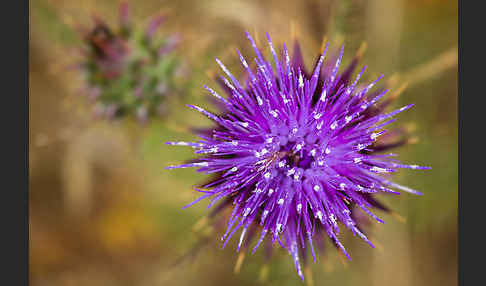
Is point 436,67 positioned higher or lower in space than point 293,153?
higher

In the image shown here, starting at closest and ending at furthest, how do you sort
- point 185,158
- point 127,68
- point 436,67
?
point 127,68 < point 436,67 < point 185,158

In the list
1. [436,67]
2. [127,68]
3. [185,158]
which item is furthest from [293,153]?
[436,67]

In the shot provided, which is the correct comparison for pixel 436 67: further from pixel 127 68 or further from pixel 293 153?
pixel 127 68

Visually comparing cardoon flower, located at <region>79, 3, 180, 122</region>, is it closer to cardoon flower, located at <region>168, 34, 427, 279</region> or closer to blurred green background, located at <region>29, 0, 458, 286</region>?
blurred green background, located at <region>29, 0, 458, 286</region>

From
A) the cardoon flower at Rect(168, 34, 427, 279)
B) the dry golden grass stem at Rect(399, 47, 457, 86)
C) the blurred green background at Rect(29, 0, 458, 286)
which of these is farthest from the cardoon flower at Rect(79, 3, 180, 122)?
the dry golden grass stem at Rect(399, 47, 457, 86)

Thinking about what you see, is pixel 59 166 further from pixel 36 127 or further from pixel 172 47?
pixel 172 47

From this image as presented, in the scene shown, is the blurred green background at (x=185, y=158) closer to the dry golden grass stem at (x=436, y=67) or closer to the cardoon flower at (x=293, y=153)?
the dry golden grass stem at (x=436, y=67)

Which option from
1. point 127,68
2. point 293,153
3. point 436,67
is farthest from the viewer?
point 436,67
